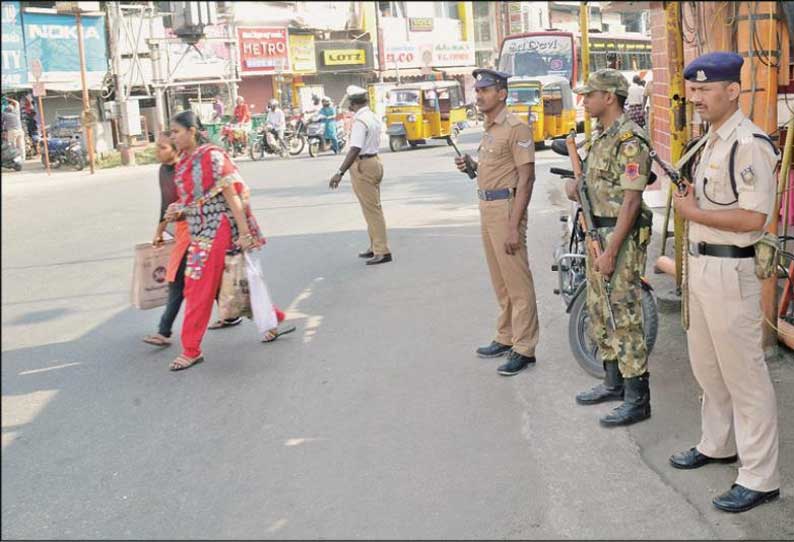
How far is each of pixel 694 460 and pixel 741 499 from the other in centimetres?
45

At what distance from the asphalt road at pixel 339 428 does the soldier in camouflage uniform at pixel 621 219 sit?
28cm

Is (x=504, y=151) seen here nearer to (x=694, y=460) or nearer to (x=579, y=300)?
(x=579, y=300)

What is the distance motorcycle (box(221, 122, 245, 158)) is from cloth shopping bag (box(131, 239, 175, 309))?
661 inches

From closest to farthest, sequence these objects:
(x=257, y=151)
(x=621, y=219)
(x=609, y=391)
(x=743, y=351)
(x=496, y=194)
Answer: (x=743, y=351) → (x=621, y=219) → (x=609, y=391) → (x=496, y=194) → (x=257, y=151)

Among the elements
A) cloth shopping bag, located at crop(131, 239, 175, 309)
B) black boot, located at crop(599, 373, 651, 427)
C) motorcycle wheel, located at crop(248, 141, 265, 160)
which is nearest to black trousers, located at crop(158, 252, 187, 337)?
cloth shopping bag, located at crop(131, 239, 175, 309)

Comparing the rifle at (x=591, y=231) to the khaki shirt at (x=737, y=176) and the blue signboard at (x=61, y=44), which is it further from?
the blue signboard at (x=61, y=44)

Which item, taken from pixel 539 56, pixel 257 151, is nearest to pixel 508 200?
pixel 257 151

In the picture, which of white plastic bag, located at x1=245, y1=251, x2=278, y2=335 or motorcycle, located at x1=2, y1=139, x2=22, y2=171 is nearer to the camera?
motorcycle, located at x1=2, y1=139, x2=22, y2=171

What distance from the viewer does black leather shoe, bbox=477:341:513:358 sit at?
5.81 metres

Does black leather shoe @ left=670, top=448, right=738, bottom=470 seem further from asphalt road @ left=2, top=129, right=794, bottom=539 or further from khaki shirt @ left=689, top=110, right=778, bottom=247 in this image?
khaki shirt @ left=689, top=110, right=778, bottom=247

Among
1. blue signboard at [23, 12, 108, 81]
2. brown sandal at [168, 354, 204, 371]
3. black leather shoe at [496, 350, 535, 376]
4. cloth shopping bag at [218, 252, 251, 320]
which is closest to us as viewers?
black leather shoe at [496, 350, 535, 376]

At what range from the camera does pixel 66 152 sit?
71.7 ft

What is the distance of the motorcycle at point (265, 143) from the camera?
23.0 meters

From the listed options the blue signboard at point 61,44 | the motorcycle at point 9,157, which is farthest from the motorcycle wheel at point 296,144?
the motorcycle at point 9,157
